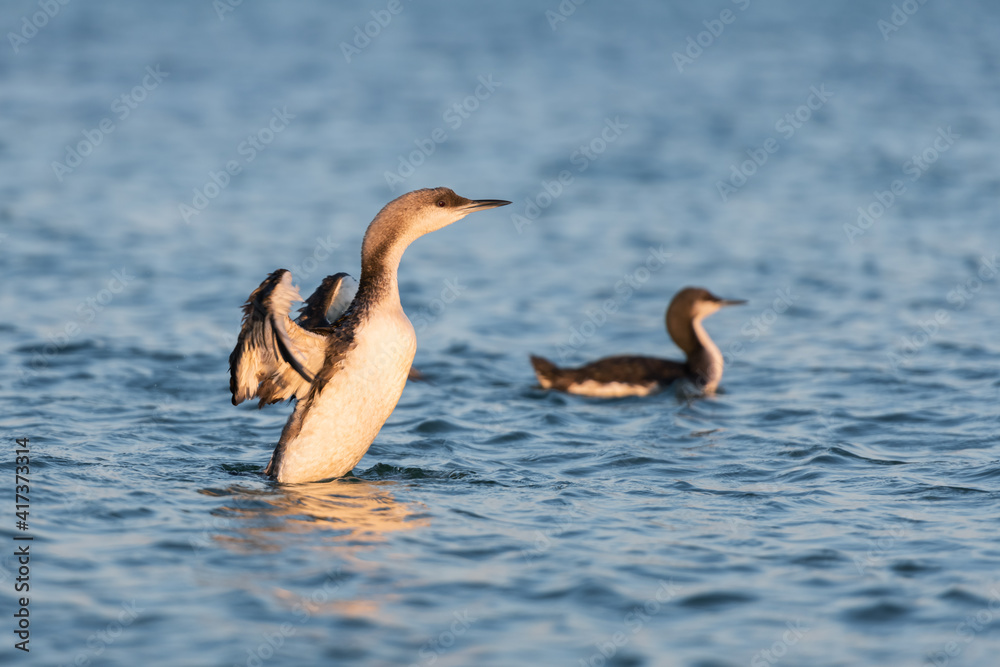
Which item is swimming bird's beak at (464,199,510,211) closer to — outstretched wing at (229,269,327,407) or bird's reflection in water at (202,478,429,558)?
outstretched wing at (229,269,327,407)

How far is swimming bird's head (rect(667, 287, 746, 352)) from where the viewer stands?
11219mm

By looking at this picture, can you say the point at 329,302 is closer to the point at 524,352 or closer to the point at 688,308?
the point at 524,352

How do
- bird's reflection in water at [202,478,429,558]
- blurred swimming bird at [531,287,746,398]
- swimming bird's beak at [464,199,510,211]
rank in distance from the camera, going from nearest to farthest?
1. bird's reflection in water at [202,478,429,558]
2. swimming bird's beak at [464,199,510,211]
3. blurred swimming bird at [531,287,746,398]

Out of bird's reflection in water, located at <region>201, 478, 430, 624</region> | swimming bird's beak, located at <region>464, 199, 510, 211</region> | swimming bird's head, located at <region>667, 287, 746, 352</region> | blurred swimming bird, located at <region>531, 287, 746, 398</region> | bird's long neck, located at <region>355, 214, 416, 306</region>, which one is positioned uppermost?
swimming bird's beak, located at <region>464, 199, 510, 211</region>

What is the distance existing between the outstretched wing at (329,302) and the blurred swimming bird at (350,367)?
103mm

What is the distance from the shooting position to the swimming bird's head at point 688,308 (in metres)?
11.2

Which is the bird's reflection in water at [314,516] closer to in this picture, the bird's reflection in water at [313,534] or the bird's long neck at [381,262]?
the bird's reflection in water at [313,534]

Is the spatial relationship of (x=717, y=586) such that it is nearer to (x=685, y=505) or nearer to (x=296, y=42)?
(x=685, y=505)

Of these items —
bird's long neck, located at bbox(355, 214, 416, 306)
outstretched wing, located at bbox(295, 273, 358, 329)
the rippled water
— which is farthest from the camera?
outstretched wing, located at bbox(295, 273, 358, 329)

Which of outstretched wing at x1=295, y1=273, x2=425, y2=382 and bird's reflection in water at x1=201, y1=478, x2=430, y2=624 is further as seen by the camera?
outstretched wing at x1=295, y1=273, x2=425, y2=382

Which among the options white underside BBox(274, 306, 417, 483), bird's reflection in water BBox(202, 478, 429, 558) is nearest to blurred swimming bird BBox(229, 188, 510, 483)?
white underside BBox(274, 306, 417, 483)

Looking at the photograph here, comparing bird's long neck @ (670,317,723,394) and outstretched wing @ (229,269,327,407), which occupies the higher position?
outstretched wing @ (229,269,327,407)

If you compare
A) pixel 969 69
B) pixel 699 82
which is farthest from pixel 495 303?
pixel 969 69

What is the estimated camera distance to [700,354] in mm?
10766
